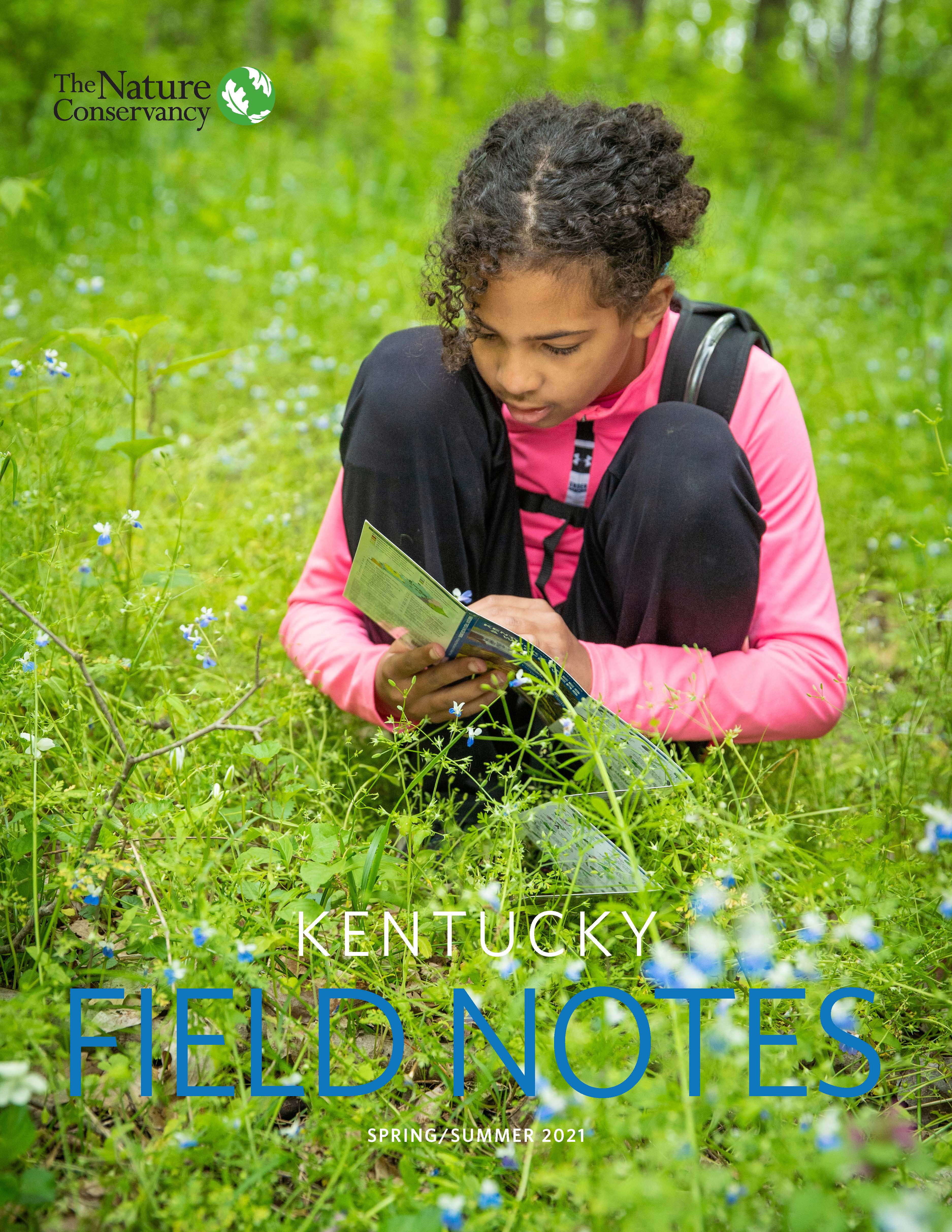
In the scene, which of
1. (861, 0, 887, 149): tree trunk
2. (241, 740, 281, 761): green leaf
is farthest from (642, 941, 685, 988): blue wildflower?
(861, 0, 887, 149): tree trunk

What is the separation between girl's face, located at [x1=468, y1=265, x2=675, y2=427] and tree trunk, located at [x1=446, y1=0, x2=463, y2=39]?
39.0ft

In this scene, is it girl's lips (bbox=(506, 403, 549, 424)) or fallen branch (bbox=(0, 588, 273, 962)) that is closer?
fallen branch (bbox=(0, 588, 273, 962))

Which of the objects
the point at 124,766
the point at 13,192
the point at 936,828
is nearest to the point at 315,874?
the point at 124,766

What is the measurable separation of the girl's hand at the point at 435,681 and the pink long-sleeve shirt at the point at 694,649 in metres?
0.08

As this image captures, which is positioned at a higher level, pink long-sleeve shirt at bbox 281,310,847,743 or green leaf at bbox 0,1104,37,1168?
pink long-sleeve shirt at bbox 281,310,847,743

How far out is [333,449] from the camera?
323cm

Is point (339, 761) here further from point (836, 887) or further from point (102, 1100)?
point (836, 887)

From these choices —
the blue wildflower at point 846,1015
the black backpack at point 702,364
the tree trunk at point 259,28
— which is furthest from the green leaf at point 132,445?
the tree trunk at point 259,28

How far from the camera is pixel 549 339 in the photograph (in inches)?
67.8

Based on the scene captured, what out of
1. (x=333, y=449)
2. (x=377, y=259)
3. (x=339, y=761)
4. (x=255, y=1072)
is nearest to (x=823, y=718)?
(x=339, y=761)

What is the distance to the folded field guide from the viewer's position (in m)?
1.43

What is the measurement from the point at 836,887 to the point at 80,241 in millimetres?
5007

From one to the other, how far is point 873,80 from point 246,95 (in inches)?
410

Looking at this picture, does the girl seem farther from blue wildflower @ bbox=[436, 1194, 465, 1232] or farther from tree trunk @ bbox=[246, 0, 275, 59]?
tree trunk @ bbox=[246, 0, 275, 59]
